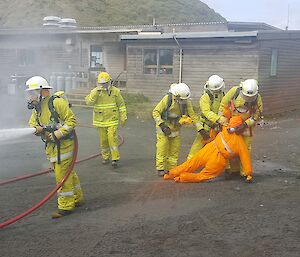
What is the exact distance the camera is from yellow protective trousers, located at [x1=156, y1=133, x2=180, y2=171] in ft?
23.2

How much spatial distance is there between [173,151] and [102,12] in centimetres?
5067

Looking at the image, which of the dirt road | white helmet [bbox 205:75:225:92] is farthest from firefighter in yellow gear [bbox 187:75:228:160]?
the dirt road

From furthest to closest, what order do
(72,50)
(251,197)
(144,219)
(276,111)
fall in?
(72,50) → (276,111) → (251,197) → (144,219)

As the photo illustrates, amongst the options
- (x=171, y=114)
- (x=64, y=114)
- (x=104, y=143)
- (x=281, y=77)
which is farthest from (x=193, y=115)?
(x=281, y=77)

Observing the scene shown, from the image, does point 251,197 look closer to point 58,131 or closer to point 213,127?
point 213,127

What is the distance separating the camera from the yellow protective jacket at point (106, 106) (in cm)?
798

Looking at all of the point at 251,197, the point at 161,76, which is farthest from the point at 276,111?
the point at 251,197

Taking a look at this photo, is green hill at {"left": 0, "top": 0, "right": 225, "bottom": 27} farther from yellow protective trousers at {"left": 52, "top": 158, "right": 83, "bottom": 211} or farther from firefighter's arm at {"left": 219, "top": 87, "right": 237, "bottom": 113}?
yellow protective trousers at {"left": 52, "top": 158, "right": 83, "bottom": 211}

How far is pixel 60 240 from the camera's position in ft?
14.7

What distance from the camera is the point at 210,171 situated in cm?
657

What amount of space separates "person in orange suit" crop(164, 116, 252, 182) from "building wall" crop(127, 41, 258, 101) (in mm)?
10198

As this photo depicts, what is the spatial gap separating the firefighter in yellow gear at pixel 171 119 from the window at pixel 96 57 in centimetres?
1645

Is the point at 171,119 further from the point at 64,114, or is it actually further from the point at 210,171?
the point at 64,114

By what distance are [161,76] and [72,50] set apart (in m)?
7.70
